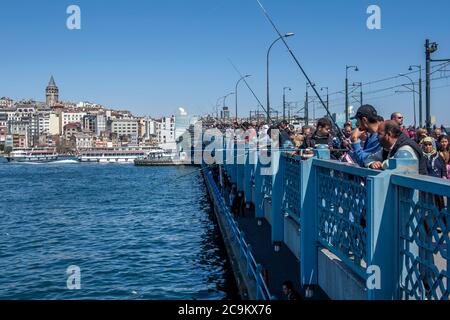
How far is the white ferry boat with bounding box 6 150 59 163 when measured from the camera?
6235 inches

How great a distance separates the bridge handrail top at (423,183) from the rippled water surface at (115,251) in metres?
7.20

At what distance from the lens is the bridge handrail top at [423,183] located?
4.31 m

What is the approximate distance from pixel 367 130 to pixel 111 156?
14129 centimetres

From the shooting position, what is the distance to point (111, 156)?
144750 mm

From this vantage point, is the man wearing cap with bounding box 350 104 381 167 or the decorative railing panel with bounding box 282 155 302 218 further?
the decorative railing panel with bounding box 282 155 302 218

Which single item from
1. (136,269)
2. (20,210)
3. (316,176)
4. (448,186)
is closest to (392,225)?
(448,186)

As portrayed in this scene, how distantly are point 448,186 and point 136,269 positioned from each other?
58.3ft

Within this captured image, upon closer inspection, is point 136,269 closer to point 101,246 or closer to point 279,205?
point 101,246

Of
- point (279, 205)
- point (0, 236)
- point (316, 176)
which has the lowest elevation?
point (0, 236)

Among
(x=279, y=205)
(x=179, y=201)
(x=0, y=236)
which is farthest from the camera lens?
(x=179, y=201)

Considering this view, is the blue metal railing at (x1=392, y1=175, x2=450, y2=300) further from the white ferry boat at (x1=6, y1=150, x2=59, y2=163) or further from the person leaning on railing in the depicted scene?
the white ferry boat at (x1=6, y1=150, x2=59, y2=163)

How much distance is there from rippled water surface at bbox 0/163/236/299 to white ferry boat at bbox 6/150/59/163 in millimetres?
116240

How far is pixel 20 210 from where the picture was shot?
145 ft
